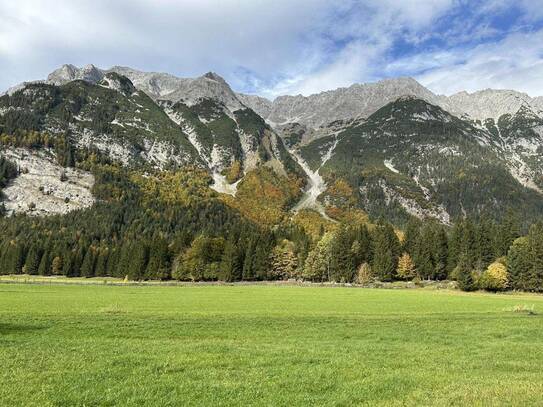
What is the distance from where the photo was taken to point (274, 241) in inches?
6993

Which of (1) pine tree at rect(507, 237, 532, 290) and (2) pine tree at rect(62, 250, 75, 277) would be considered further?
(2) pine tree at rect(62, 250, 75, 277)

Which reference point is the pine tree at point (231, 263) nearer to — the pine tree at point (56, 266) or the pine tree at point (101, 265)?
the pine tree at point (101, 265)

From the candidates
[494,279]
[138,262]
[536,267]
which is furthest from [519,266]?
[138,262]

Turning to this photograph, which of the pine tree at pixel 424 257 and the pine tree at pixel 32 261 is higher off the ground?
A: the pine tree at pixel 424 257

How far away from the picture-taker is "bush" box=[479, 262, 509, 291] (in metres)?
119

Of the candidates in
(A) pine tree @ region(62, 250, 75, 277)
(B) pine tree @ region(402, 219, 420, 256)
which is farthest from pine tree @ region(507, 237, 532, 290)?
(A) pine tree @ region(62, 250, 75, 277)

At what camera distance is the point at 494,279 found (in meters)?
119

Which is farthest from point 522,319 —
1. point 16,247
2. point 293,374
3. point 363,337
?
point 16,247

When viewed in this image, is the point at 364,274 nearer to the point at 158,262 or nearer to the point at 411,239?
the point at 411,239

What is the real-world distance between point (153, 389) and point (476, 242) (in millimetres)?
147019

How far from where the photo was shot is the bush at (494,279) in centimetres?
11862

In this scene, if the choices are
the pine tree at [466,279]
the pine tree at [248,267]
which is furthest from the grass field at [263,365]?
the pine tree at [248,267]

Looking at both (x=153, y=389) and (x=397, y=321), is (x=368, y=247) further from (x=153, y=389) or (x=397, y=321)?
(x=153, y=389)

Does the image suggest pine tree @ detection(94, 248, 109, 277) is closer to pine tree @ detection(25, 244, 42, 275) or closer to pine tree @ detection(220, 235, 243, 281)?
pine tree @ detection(25, 244, 42, 275)
